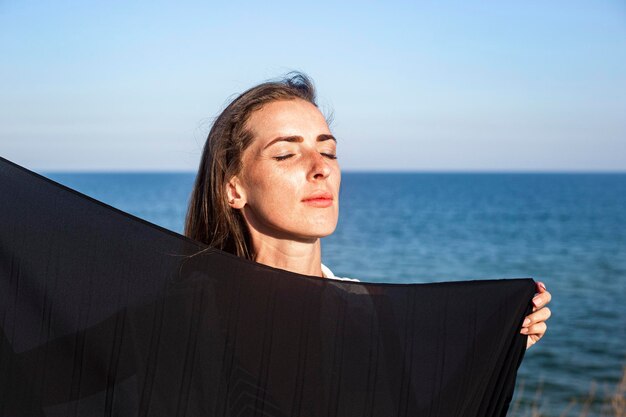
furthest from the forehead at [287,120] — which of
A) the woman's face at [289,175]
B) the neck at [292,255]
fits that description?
the neck at [292,255]

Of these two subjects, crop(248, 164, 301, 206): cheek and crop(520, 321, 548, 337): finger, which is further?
crop(248, 164, 301, 206): cheek

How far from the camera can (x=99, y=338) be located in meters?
2.41

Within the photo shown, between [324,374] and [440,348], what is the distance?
37 centimetres

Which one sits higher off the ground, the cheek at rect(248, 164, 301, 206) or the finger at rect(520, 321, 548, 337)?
the cheek at rect(248, 164, 301, 206)

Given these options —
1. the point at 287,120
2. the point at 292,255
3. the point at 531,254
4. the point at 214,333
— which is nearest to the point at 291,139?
the point at 287,120

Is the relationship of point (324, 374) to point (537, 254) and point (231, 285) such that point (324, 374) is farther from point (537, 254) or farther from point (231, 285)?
point (537, 254)

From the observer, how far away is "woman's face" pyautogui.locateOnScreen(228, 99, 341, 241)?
9.11ft

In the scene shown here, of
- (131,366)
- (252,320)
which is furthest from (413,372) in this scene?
(131,366)

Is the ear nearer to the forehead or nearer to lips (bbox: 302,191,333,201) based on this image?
the forehead

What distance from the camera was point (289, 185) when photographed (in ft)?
9.16

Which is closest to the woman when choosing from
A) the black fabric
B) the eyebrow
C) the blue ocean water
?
the eyebrow

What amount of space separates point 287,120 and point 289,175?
0.80 feet

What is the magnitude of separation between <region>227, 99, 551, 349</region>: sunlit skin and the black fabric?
354 mm

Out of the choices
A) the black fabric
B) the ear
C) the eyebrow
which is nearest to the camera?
the black fabric
